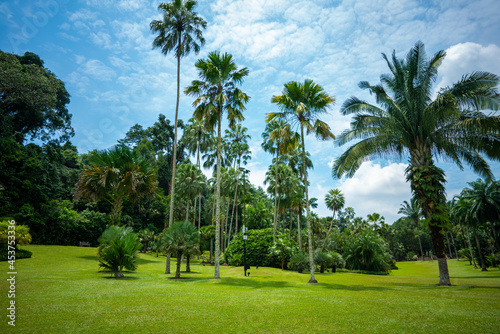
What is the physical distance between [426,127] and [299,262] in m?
16.9

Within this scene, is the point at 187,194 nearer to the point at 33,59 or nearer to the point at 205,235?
the point at 205,235

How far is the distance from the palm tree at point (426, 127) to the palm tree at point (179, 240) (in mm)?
10664

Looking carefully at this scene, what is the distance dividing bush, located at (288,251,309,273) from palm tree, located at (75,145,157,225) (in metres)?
16.2

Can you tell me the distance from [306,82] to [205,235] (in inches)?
1052

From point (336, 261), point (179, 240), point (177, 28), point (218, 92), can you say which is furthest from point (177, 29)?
point (336, 261)

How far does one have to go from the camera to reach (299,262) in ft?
86.7

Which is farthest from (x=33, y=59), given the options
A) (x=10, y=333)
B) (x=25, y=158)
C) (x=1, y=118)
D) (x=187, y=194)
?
(x=10, y=333)

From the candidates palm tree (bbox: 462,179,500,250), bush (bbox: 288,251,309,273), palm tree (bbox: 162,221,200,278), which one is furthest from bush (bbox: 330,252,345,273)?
palm tree (bbox: 162,221,200,278)

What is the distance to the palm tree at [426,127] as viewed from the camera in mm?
14047

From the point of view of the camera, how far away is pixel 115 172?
23969 mm

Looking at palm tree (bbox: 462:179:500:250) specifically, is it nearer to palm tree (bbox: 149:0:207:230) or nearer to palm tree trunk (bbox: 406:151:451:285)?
palm tree trunk (bbox: 406:151:451:285)

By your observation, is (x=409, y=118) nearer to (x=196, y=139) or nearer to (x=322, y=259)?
(x=322, y=259)

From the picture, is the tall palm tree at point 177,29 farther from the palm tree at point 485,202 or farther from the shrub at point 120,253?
the palm tree at point 485,202

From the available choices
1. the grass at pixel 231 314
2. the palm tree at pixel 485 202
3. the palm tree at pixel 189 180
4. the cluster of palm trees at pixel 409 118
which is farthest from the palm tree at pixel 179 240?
the palm tree at pixel 485 202
